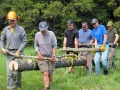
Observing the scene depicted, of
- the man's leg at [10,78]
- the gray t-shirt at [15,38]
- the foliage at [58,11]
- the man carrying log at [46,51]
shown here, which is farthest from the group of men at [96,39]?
the foliage at [58,11]

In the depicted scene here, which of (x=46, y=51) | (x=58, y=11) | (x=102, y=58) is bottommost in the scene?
(x=102, y=58)

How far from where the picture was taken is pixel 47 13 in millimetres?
33125

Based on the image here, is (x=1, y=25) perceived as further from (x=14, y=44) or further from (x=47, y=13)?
(x=14, y=44)

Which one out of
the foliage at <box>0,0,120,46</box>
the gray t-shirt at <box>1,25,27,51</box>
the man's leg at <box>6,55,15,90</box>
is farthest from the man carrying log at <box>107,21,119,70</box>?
the foliage at <box>0,0,120,46</box>

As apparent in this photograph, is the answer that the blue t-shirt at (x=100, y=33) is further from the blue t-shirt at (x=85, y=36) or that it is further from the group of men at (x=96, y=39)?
the blue t-shirt at (x=85, y=36)

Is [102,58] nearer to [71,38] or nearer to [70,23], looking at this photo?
[71,38]

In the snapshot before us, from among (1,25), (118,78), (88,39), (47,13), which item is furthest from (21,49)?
(1,25)

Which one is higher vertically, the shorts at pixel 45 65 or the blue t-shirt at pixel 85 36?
the blue t-shirt at pixel 85 36

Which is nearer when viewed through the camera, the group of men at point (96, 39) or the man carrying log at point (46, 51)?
the man carrying log at point (46, 51)

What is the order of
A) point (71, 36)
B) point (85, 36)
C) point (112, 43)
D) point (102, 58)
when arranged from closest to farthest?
point (102, 58)
point (71, 36)
point (85, 36)
point (112, 43)

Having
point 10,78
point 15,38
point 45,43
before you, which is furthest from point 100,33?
point 10,78

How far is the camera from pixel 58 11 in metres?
33.4

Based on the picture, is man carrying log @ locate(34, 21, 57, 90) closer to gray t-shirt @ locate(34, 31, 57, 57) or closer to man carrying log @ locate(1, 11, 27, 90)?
gray t-shirt @ locate(34, 31, 57, 57)

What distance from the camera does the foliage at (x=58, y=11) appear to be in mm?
33500
